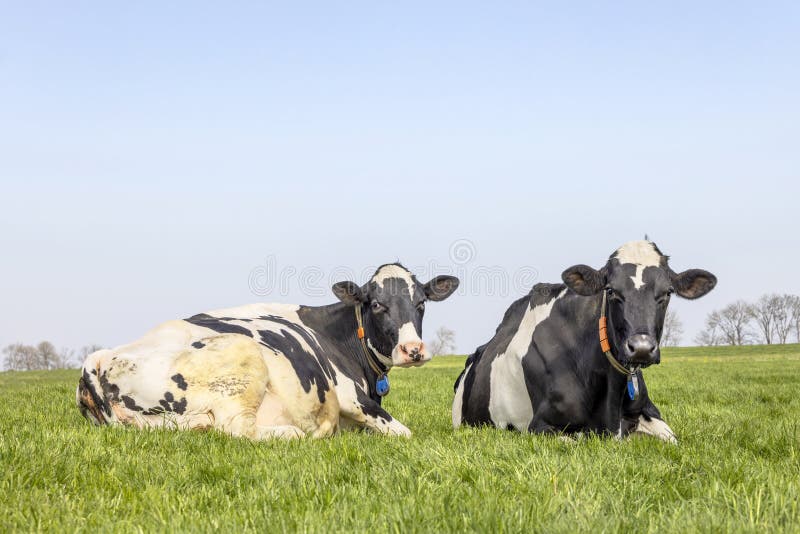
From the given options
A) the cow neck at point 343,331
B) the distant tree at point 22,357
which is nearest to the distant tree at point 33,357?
the distant tree at point 22,357

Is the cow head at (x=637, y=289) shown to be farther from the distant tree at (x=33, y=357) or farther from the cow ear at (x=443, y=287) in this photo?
the distant tree at (x=33, y=357)

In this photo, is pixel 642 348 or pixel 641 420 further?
pixel 641 420

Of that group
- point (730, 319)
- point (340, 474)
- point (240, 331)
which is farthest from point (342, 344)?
point (730, 319)

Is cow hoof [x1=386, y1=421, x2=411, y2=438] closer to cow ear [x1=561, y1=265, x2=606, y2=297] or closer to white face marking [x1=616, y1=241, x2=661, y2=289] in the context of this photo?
cow ear [x1=561, y1=265, x2=606, y2=297]

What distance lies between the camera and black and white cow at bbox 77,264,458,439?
7.14 meters

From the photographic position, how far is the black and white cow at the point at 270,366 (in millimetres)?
7137

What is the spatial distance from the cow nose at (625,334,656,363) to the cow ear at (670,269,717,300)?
1.22 metres

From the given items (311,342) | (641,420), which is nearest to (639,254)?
(641,420)

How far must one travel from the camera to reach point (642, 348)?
271 inches

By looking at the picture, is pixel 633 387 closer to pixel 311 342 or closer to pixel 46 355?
pixel 311 342

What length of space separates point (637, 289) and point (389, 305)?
3.15 metres

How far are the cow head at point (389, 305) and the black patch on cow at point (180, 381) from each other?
2655mm

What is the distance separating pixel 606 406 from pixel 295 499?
4505mm

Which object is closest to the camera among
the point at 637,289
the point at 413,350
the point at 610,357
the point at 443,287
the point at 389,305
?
the point at 637,289
